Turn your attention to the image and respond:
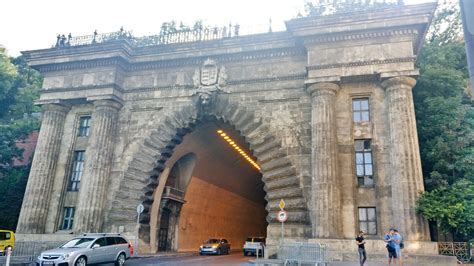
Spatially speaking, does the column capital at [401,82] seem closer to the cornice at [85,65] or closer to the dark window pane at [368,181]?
the dark window pane at [368,181]

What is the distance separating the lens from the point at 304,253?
15828 mm

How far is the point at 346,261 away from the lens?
694 inches

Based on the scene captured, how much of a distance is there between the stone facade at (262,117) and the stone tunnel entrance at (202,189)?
1836mm

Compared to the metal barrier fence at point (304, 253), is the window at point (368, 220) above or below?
above

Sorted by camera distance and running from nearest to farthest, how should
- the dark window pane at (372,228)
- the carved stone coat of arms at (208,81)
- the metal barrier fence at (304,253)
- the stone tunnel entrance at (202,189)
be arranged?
1. the metal barrier fence at (304,253)
2. the dark window pane at (372,228)
3. the carved stone coat of arms at (208,81)
4. the stone tunnel entrance at (202,189)

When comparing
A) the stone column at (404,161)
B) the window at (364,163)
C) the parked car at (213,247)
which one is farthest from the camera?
the parked car at (213,247)

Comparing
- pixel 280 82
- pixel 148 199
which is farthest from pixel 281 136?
pixel 148 199

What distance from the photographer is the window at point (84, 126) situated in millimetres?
26328

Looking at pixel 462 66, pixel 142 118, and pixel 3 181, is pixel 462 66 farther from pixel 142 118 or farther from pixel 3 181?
pixel 3 181

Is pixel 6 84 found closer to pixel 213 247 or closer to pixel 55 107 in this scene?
pixel 55 107

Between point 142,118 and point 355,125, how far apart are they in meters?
13.7

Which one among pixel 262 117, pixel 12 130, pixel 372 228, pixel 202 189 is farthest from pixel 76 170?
pixel 372 228

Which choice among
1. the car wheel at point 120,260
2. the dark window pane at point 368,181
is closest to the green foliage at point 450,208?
the dark window pane at point 368,181

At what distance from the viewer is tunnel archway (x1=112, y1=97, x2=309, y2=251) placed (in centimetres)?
2070
